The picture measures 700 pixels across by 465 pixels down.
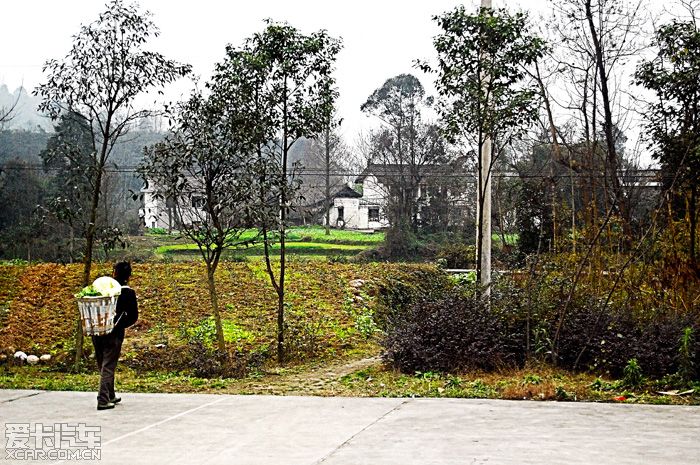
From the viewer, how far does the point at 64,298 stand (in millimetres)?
17031

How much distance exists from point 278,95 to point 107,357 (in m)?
5.43

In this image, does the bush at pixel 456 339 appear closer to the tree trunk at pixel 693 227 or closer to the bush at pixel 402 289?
the tree trunk at pixel 693 227

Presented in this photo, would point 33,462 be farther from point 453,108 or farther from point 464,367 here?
point 453,108

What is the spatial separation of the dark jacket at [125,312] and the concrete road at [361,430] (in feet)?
2.99

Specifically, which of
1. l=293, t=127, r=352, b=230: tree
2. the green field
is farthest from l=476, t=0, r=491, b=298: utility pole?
l=293, t=127, r=352, b=230: tree

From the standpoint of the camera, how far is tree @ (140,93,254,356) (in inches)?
464

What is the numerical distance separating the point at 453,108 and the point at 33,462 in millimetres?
8374

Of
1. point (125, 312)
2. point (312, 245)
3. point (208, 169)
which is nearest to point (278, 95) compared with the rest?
point (208, 169)

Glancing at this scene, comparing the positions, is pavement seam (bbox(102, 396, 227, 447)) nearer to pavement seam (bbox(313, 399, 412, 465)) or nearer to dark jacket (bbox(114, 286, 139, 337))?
dark jacket (bbox(114, 286, 139, 337))

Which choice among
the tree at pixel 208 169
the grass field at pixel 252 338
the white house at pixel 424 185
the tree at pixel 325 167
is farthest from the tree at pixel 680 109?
the tree at pixel 325 167

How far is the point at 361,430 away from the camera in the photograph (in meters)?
7.40

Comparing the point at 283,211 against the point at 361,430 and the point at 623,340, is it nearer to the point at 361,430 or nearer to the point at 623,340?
the point at 623,340

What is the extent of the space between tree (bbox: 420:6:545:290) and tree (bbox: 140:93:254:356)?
333 centimetres

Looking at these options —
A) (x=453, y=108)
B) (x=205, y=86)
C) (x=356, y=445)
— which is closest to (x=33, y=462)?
(x=356, y=445)
